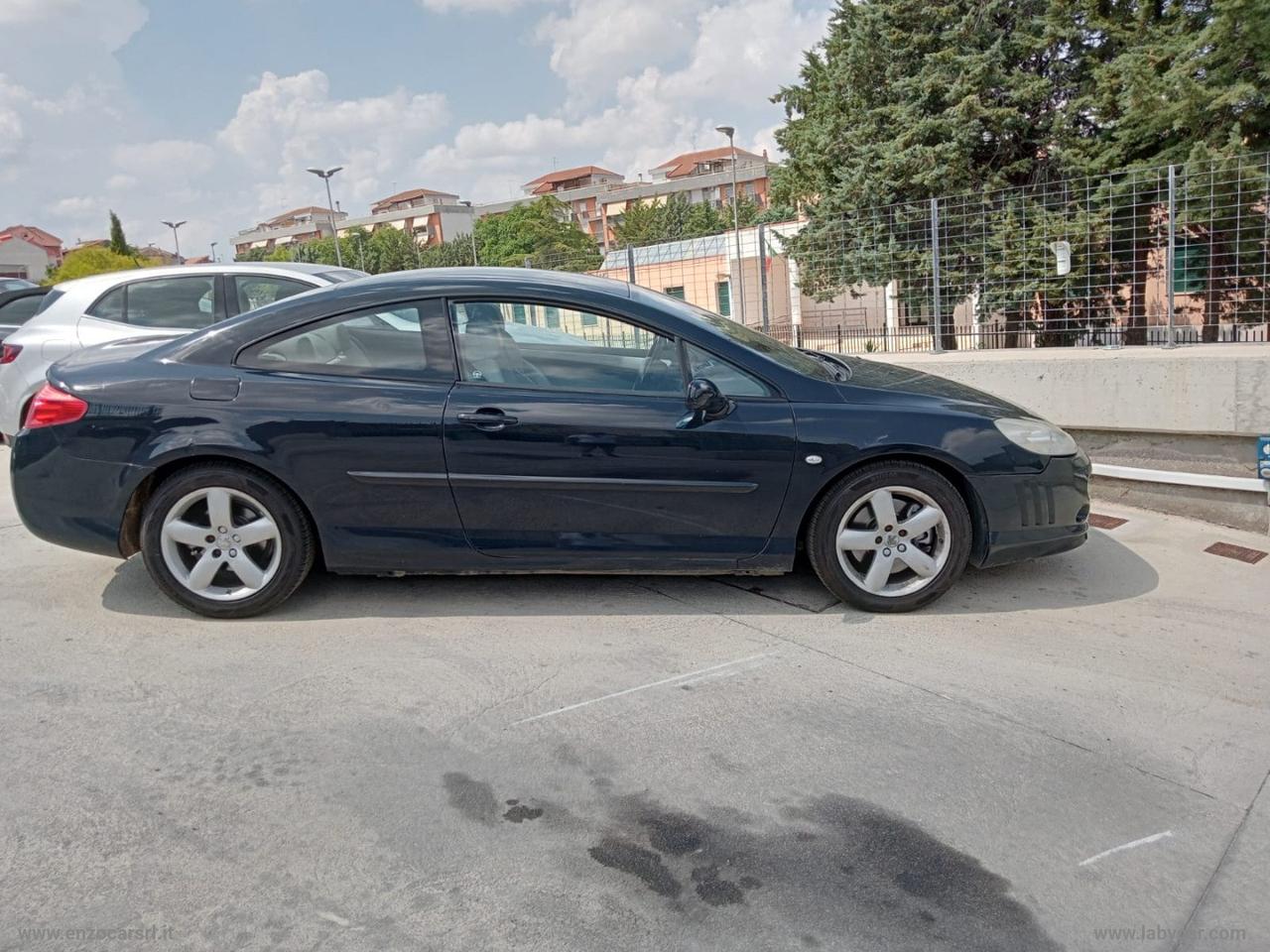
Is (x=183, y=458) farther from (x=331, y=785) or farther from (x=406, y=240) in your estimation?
(x=406, y=240)

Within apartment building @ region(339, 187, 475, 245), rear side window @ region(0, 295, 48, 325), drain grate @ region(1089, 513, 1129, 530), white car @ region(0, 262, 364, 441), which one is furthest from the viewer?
apartment building @ region(339, 187, 475, 245)

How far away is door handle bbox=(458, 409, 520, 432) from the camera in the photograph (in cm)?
400

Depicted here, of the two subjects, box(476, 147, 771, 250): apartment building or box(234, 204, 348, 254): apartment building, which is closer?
box(476, 147, 771, 250): apartment building

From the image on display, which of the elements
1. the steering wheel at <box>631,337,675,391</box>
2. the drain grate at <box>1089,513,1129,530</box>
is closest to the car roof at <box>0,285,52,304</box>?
the steering wheel at <box>631,337,675,391</box>

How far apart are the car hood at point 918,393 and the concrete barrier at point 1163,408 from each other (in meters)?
2.27

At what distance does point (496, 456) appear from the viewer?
158 inches

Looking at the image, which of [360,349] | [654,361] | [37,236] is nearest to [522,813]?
[654,361]

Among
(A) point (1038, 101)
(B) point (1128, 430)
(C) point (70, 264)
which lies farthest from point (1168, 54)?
(C) point (70, 264)

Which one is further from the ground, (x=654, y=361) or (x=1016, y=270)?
(x=1016, y=270)

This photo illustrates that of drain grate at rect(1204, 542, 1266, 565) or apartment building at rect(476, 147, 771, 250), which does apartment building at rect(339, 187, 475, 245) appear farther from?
drain grate at rect(1204, 542, 1266, 565)

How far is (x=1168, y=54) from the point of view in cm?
1305

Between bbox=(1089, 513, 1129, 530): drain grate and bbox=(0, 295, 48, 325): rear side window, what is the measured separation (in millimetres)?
10006

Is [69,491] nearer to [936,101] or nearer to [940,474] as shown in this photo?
[940,474]

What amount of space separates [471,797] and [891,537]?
2.21 m
